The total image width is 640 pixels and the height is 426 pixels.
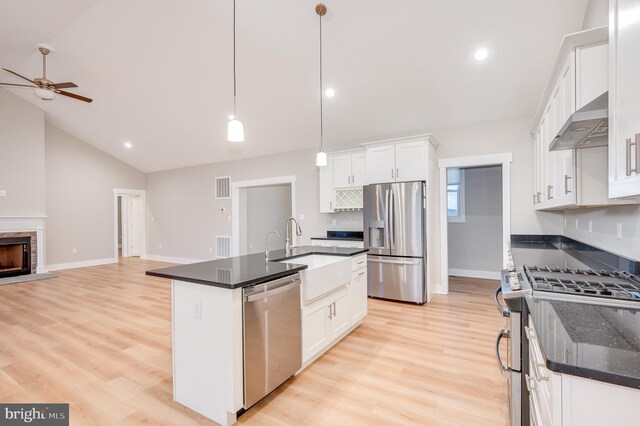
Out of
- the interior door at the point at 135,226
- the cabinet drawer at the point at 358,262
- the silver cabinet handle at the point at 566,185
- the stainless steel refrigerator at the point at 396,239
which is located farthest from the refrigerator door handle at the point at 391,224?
the interior door at the point at 135,226

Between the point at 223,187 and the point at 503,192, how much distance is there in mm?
6269

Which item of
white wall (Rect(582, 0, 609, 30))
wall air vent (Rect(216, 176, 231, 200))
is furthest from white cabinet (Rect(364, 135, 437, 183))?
wall air vent (Rect(216, 176, 231, 200))

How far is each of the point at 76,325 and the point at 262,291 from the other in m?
3.23

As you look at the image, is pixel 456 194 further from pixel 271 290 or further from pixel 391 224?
pixel 271 290

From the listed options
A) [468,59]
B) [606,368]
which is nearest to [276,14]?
[468,59]

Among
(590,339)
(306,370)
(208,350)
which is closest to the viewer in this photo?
(590,339)

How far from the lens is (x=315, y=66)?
13.7ft

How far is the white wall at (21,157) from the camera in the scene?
6320mm

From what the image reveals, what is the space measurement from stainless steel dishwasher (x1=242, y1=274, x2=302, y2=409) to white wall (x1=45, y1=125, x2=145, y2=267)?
8166mm

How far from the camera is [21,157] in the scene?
6.54 meters

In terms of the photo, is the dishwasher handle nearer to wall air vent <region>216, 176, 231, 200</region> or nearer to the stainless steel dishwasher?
the stainless steel dishwasher

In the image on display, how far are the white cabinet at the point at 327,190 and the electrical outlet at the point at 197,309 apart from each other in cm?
390

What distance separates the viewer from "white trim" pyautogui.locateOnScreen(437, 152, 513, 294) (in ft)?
14.6

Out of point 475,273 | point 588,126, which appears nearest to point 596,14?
point 588,126
